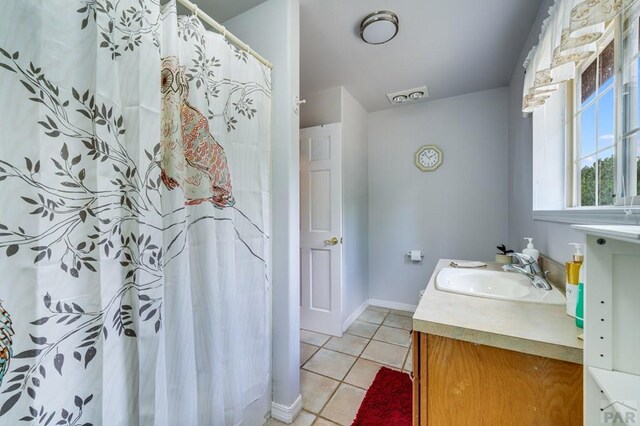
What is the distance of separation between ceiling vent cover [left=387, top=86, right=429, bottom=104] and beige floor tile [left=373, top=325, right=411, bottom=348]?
7.95 feet

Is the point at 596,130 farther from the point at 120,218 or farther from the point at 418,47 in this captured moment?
the point at 120,218

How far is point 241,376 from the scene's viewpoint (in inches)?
45.9

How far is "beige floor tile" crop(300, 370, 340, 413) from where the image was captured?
5.04ft

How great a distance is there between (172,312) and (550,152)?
6.96 ft

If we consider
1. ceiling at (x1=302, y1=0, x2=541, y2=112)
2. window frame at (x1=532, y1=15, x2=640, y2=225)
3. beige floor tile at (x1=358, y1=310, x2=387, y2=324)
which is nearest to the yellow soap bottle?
window frame at (x1=532, y1=15, x2=640, y2=225)

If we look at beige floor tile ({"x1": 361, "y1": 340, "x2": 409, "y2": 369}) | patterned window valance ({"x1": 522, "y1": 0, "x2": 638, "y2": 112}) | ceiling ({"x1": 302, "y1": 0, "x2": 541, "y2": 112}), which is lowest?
beige floor tile ({"x1": 361, "y1": 340, "x2": 409, "y2": 369})

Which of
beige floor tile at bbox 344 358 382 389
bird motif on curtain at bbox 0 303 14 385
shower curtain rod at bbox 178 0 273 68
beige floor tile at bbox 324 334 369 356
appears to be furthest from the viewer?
beige floor tile at bbox 324 334 369 356

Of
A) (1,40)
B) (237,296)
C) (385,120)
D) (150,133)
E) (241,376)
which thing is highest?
(385,120)

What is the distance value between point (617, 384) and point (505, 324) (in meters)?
0.27

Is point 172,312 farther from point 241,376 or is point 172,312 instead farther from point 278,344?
point 278,344

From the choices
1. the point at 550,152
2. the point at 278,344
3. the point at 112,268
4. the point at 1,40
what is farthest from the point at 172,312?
the point at 550,152

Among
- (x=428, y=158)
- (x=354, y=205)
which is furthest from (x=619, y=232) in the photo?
(x=428, y=158)

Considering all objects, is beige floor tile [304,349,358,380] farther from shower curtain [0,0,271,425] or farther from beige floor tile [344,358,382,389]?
shower curtain [0,0,271,425]

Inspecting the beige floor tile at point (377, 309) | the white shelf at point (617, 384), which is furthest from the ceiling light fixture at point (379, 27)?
the beige floor tile at point (377, 309)
